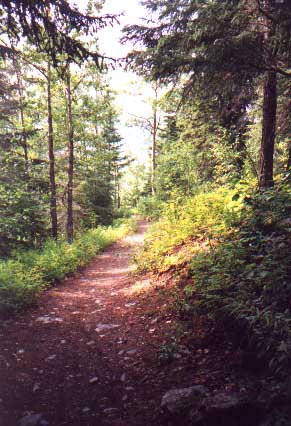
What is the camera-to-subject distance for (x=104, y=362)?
174 inches

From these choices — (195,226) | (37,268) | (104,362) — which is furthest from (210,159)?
(104,362)

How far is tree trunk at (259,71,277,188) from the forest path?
4148 millimetres

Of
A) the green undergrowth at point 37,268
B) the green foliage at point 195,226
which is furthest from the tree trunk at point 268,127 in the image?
the green undergrowth at point 37,268

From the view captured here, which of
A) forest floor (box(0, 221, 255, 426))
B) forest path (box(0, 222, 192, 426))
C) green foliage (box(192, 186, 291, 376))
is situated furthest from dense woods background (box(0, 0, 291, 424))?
forest path (box(0, 222, 192, 426))

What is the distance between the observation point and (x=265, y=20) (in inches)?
263

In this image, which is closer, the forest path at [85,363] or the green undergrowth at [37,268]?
the forest path at [85,363]

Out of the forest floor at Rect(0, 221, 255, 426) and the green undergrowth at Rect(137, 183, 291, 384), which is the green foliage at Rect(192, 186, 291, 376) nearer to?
the green undergrowth at Rect(137, 183, 291, 384)

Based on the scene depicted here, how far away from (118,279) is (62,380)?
5534mm

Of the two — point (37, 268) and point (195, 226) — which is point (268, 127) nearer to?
point (195, 226)

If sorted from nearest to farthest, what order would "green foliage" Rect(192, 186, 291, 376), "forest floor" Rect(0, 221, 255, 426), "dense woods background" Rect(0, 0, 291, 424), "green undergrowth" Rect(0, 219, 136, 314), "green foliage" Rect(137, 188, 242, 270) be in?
"green foliage" Rect(192, 186, 291, 376)
"forest floor" Rect(0, 221, 255, 426)
"dense woods background" Rect(0, 0, 291, 424)
"green undergrowth" Rect(0, 219, 136, 314)
"green foliage" Rect(137, 188, 242, 270)

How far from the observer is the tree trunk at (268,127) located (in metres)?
7.42

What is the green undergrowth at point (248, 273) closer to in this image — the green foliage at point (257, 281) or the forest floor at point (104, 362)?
the green foliage at point (257, 281)

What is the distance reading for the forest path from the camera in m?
3.35

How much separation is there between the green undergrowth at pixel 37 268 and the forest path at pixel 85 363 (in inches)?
16.4
